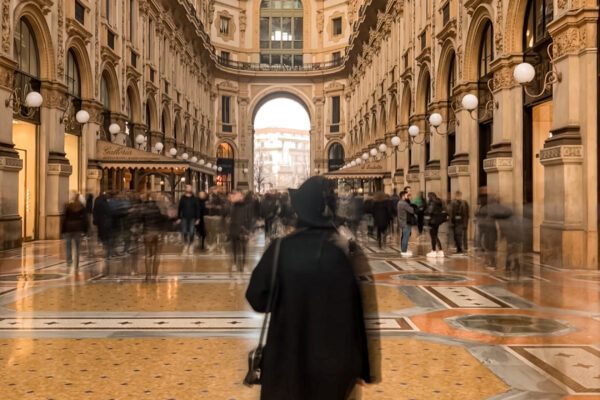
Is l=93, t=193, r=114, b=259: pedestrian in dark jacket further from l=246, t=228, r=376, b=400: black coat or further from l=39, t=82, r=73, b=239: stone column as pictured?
l=246, t=228, r=376, b=400: black coat

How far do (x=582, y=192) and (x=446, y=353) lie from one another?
805 centimetres

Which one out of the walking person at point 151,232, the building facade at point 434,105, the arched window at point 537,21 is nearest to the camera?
the walking person at point 151,232

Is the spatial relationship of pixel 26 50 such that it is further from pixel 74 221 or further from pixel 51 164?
pixel 74 221

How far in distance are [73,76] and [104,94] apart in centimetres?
328

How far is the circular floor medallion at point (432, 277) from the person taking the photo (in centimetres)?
1161

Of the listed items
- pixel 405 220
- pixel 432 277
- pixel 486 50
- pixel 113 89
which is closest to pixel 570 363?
pixel 432 277

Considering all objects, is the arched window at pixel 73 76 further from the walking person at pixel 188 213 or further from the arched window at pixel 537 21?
the arched window at pixel 537 21

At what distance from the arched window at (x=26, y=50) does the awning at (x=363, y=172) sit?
1721cm

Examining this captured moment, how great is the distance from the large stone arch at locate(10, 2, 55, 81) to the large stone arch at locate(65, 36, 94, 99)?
8.51 feet

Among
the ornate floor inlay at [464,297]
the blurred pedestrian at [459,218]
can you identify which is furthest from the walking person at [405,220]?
the ornate floor inlay at [464,297]

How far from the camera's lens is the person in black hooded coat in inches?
122

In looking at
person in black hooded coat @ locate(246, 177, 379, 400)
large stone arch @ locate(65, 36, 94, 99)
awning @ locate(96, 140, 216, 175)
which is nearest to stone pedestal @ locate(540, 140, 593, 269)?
person in black hooded coat @ locate(246, 177, 379, 400)

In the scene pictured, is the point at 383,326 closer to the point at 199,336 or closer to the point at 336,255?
the point at 199,336

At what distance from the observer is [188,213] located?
56.6ft
